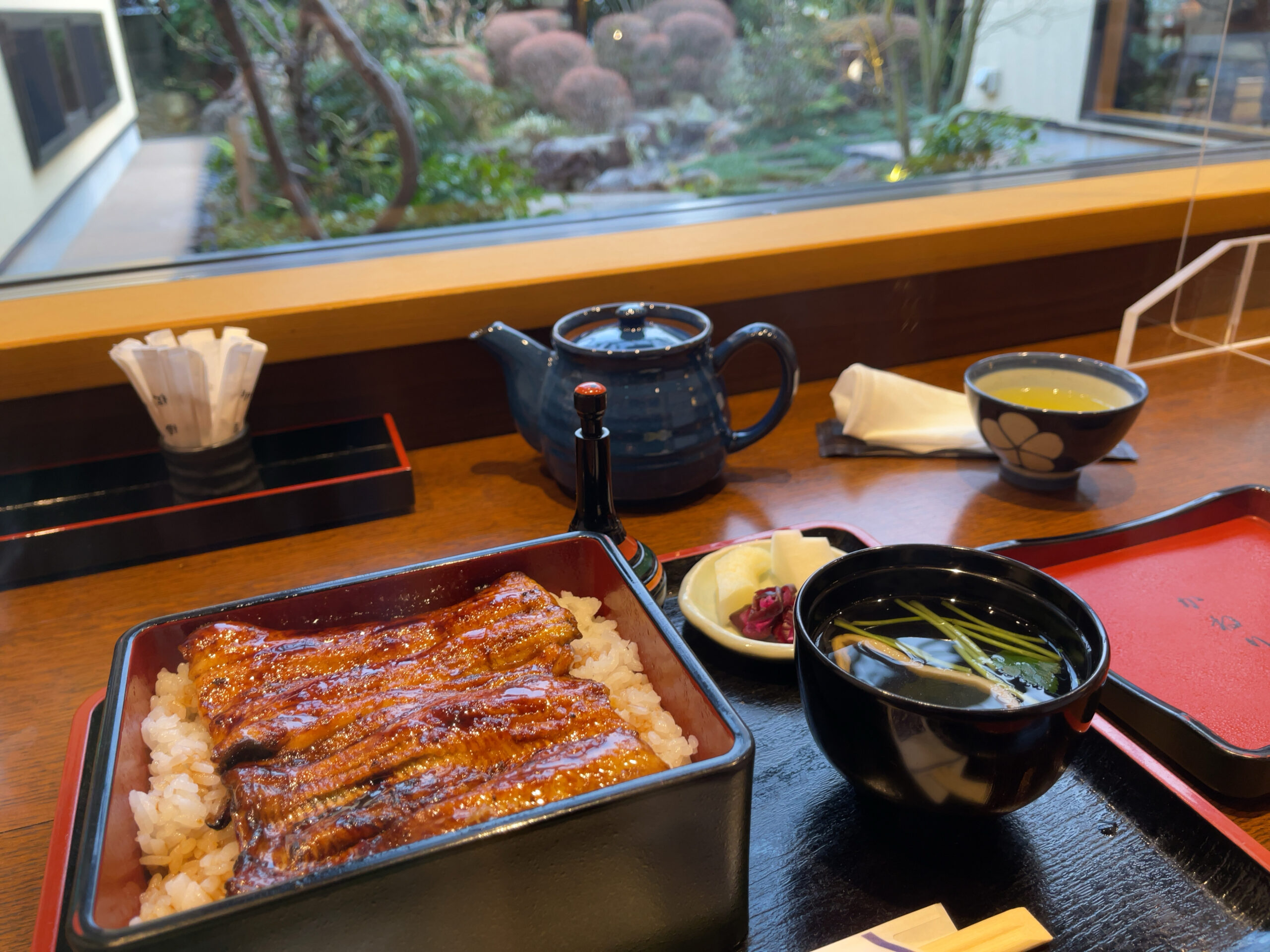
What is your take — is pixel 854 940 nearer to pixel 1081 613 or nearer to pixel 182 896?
pixel 1081 613

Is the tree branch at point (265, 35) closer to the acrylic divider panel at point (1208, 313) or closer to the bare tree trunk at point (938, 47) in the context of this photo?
the bare tree trunk at point (938, 47)

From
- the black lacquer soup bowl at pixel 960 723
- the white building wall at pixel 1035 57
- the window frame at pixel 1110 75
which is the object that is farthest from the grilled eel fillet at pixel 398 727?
the window frame at pixel 1110 75

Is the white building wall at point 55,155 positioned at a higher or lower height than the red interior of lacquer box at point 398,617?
higher

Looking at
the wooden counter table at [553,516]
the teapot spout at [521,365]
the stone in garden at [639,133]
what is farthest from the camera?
the stone in garden at [639,133]

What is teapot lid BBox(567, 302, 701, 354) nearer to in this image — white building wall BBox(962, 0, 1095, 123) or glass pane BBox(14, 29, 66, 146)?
glass pane BBox(14, 29, 66, 146)

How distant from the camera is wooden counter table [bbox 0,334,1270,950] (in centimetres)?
99

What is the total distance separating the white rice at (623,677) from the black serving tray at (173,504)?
20.9 inches

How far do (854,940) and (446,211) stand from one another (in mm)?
1528

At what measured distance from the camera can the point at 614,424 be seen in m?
1.20

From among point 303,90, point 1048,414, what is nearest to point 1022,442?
point 1048,414

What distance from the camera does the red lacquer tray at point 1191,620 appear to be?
0.78m

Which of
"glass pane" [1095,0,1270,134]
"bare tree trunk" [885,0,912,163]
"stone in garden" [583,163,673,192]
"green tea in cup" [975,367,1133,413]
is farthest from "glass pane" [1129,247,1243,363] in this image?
"stone in garden" [583,163,673,192]

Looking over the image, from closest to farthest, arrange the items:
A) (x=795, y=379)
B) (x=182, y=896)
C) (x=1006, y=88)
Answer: (x=182, y=896)
(x=795, y=379)
(x=1006, y=88)

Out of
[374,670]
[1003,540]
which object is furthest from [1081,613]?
[374,670]
